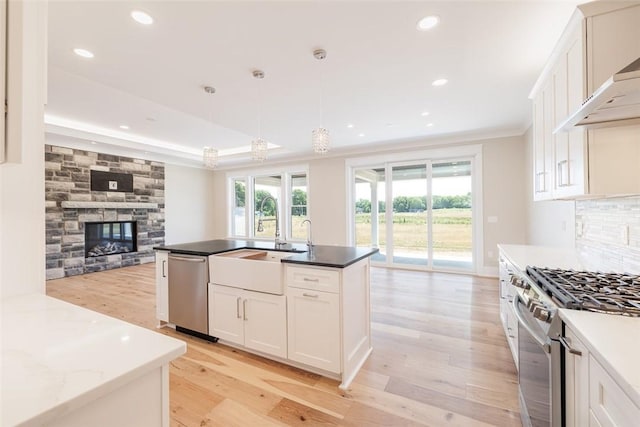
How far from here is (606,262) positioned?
2.04 metres

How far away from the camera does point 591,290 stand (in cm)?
135

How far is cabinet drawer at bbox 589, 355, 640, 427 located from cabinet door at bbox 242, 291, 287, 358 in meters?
1.78

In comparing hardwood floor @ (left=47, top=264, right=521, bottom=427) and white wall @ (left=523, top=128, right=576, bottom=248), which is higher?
white wall @ (left=523, top=128, right=576, bottom=248)

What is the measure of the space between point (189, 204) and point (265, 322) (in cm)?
654

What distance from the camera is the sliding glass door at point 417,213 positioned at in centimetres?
534

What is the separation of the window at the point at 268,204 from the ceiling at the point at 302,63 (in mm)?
2603

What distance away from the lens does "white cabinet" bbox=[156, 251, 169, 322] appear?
2.94m

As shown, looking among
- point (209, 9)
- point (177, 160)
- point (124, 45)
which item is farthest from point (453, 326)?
point (177, 160)

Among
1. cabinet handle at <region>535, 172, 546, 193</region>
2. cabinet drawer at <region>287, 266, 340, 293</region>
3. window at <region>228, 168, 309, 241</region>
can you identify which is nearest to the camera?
cabinet drawer at <region>287, 266, 340, 293</region>

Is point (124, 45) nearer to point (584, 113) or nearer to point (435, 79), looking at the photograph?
point (435, 79)

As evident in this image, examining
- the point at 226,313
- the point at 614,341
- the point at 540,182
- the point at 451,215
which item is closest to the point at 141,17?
the point at 226,313

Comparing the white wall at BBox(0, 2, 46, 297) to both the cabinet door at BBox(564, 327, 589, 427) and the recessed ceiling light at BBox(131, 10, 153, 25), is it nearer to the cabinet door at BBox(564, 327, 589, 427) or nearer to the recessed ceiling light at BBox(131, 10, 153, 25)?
the recessed ceiling light at BBox(131, 10, 153, 25)

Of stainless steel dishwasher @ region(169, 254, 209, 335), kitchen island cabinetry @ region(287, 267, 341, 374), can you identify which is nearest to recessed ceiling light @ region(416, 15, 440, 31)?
kitchen island cabinetry @ region(287, 267, 341, 374)

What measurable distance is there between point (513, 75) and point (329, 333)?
10.5 ft
